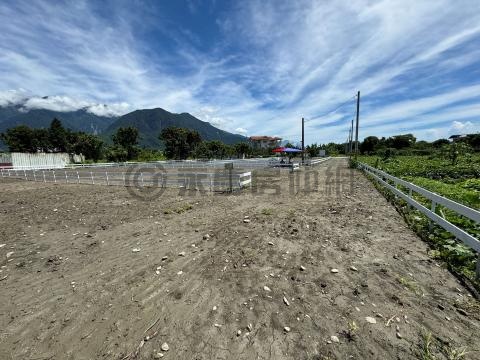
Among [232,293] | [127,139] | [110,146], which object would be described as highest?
[127,139]

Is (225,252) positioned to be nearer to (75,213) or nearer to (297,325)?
(297,325)

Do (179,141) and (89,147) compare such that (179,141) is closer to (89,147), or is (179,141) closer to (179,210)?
(89,147)

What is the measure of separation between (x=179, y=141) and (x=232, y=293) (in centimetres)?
6694

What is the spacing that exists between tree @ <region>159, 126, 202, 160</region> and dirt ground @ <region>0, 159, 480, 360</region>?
6156cm

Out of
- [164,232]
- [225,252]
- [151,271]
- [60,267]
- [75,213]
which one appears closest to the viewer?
[151,271]

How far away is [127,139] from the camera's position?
62625mm

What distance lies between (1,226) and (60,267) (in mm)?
5424

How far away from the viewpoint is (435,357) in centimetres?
252

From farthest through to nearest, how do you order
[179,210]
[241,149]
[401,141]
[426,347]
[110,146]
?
1. [401,141]
2. [241,149]
3. [110,146]
4. [179,210]
5. [426,347]

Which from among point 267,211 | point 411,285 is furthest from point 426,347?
point 267,211

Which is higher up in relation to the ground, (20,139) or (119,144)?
(20,139)

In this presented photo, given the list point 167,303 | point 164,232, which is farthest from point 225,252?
point 164,232

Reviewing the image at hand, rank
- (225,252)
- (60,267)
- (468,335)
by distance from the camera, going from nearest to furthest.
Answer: (468,335), (60,267), (225,252)

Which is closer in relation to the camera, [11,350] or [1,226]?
[11,350]
